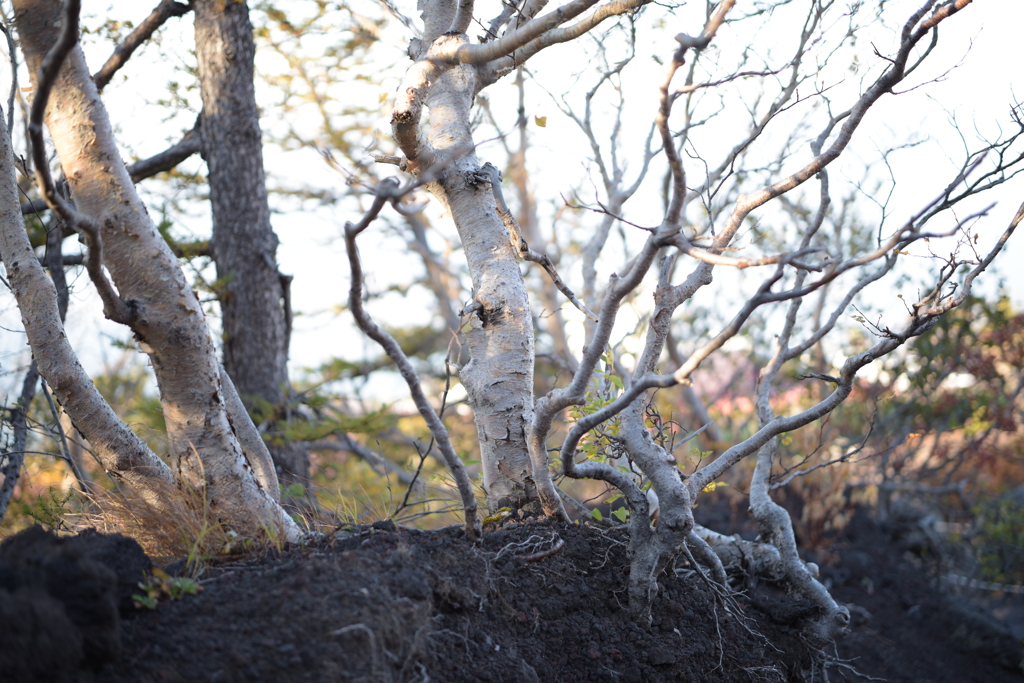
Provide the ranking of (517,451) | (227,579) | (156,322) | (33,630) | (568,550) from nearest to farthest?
1. (33,630)
2. (227,579)
3. (156,322)
4. (568,550)
5. (517,451)

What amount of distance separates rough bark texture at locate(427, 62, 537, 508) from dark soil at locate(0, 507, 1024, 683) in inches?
13.7

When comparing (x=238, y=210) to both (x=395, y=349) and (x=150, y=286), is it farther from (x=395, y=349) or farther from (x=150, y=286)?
(x=395, y=349)

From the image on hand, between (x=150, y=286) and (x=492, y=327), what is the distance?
1359 millimetres

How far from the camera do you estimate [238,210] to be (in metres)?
4.84

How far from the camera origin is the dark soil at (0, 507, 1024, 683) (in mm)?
1547

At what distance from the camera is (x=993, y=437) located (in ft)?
22.7

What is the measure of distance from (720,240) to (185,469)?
6.85 feet

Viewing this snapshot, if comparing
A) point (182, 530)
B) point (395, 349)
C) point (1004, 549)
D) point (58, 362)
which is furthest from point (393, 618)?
point (1004, 549)

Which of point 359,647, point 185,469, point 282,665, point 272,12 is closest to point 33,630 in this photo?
point 282,665

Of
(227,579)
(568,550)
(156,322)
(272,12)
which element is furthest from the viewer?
(272,12)

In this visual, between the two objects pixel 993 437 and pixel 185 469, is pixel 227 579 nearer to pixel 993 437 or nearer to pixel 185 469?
pixel 185 469

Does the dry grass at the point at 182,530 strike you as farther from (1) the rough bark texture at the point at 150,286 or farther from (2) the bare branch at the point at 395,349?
(2) the bare branch at the point at 395,349

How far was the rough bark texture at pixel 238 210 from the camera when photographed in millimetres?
4805

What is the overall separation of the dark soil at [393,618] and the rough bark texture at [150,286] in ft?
1.26
